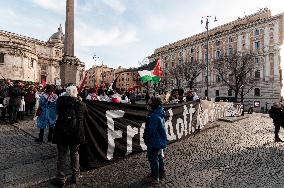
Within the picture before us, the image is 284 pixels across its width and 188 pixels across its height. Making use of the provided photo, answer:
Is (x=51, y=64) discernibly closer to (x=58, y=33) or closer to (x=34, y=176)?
(x=58, y=33)

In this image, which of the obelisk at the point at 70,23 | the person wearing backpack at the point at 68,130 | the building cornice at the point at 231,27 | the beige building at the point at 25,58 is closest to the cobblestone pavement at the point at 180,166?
the person wearing backpack at the point at 68,130

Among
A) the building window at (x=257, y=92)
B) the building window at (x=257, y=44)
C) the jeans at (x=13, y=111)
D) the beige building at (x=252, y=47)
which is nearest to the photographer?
the jeans at (x=13, y=111)

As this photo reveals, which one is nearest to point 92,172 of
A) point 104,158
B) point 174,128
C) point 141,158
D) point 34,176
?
point 104,158

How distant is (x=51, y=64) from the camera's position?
279ft

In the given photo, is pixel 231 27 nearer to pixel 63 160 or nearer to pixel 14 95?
pixel 14 95

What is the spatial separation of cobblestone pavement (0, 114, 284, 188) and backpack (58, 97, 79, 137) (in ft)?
3.41

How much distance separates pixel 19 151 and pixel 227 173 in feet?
17.1

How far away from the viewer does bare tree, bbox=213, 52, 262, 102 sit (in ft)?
159

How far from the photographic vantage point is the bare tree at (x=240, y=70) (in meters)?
48.5

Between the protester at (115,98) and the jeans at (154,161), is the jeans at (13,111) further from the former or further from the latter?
the jeans at (154,161)

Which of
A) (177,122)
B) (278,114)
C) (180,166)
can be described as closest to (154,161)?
(180,166)

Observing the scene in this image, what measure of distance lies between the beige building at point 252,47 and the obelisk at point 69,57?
35.2 meters

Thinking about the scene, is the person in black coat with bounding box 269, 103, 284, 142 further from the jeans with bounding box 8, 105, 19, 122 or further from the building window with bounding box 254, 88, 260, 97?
the building window with bounding box 254, 88, 260, 97

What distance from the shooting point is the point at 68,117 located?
5113 mm
